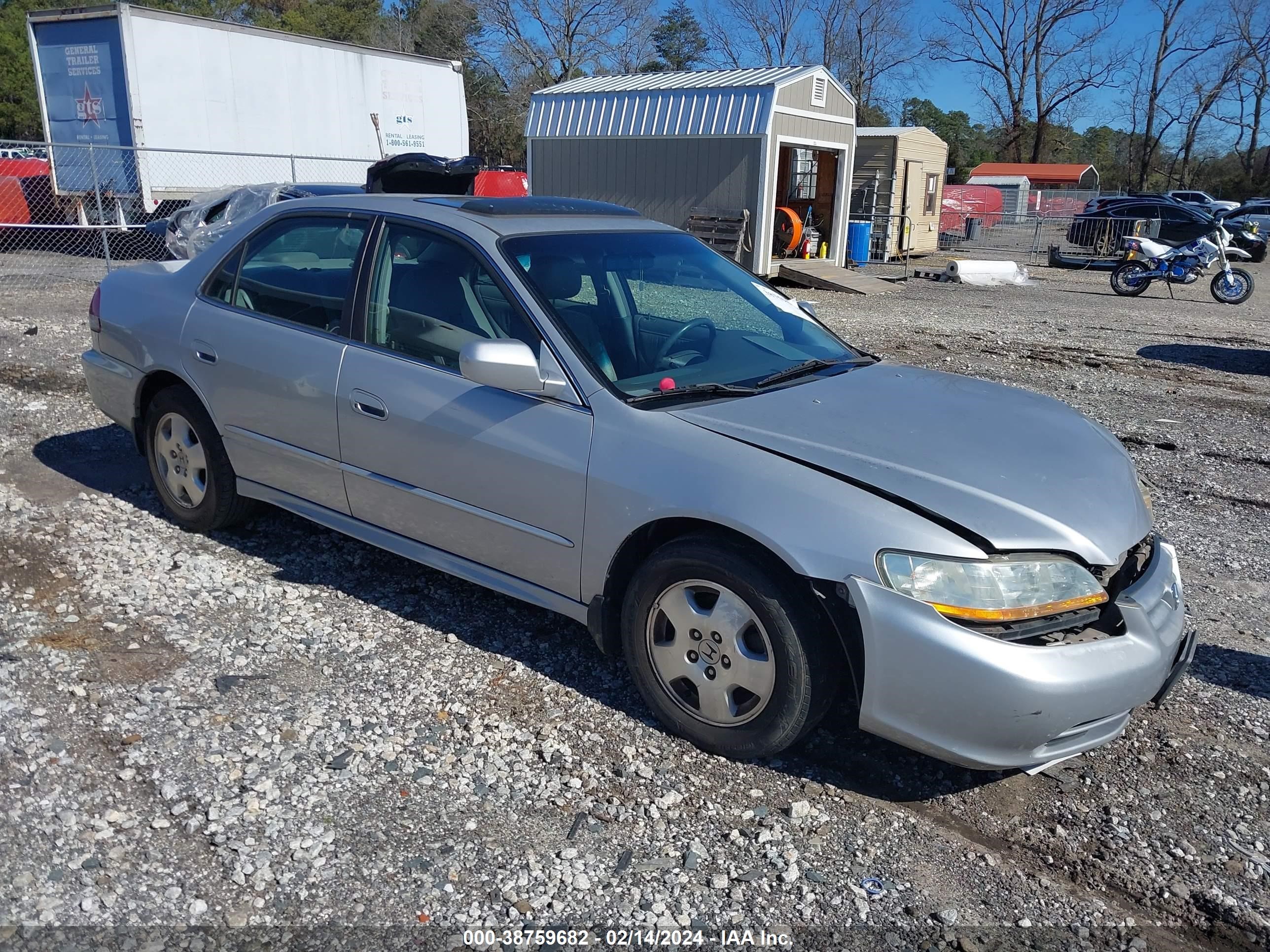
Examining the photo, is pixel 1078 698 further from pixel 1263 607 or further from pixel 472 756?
pixel 1263 607

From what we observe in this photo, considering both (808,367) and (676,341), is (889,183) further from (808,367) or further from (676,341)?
(676,341)

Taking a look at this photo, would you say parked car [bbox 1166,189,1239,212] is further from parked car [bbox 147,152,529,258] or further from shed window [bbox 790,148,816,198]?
parked car [bbox 147,152,529,258]

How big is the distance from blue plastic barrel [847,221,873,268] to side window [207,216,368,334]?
1883 cm

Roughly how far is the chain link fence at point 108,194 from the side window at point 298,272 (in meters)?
11.3

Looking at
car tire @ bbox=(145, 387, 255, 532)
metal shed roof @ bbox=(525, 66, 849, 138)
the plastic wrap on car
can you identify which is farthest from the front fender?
metal shed roof @ bbox=(525, 66, 849, 138)

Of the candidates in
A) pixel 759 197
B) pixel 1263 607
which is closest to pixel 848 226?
pixel 759 197

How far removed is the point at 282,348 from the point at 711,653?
7.57 feet

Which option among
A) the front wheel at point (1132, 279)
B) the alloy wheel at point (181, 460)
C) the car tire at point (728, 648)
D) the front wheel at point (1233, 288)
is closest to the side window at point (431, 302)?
the car tire at point (728, 648)

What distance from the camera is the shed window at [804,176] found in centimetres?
2175

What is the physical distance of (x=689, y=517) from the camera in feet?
10.5

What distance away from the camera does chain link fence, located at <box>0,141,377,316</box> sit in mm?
15812

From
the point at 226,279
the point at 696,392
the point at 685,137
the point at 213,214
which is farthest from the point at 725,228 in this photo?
the point at 696,392

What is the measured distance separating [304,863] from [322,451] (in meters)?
1.87

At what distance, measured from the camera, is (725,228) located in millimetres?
17094
